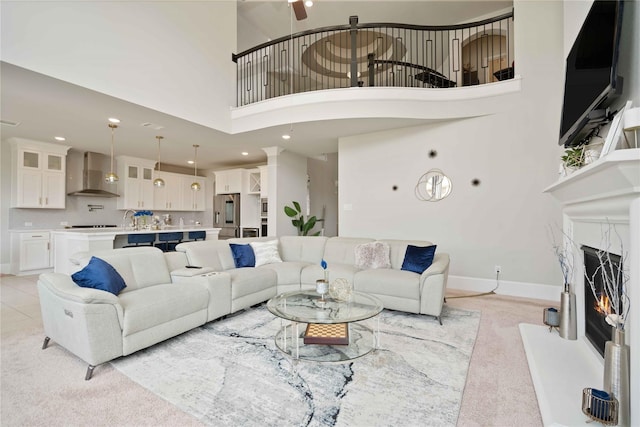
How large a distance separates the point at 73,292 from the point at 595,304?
397 cm

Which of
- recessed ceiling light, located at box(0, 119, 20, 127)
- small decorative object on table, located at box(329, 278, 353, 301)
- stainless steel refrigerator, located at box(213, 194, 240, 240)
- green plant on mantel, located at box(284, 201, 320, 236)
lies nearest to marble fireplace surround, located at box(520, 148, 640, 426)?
small decorative object on table, located at box(329, 278, 353, 301)

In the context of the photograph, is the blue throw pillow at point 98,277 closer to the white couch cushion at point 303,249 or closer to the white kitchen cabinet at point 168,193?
the white couch cushion at point 303,249

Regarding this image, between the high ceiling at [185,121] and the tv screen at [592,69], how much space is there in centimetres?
255

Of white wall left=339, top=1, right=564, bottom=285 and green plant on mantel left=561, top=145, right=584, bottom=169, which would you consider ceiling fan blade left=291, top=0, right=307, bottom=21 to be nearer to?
white wall left=339, top=1, right=564, bottom=285

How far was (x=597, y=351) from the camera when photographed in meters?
2.13

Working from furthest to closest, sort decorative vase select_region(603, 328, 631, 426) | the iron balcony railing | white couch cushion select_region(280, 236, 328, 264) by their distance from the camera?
the iron balcony railing
white couch cushion select_region(280, 236, 328, 264)
decorative vase select_region(603, 328, 631, 426)

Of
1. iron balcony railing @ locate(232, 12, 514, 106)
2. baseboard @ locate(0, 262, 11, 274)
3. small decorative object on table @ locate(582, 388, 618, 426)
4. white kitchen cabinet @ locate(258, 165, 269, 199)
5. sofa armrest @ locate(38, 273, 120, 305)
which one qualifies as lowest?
baseboard @ locate(0, 262, 11, 274)

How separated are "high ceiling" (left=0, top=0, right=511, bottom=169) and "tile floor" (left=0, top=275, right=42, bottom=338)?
268 centimetres

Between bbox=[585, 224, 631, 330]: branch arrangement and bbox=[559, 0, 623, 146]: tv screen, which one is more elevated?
bbox=[559, 0, 623, 146]: tv screen

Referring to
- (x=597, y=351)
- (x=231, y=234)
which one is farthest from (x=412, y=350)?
(x=231, y=234)

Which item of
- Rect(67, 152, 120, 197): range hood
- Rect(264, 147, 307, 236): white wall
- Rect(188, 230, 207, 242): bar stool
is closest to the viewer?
Rect(188, 230, 207, 242): bar stool

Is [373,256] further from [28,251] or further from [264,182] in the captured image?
[28,251]

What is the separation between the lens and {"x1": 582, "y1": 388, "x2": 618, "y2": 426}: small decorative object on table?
4.61ft

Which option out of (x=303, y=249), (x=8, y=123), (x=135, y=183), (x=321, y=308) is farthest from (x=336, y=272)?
(x=135, y=183)
